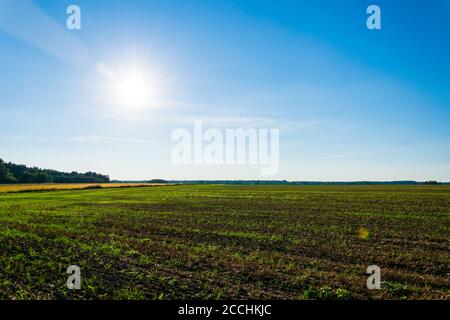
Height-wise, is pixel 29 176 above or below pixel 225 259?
above

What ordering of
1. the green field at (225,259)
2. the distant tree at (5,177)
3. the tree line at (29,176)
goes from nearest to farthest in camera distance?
the green field at (225,259) → the distant tree at (5,177) → the tree line at (29,176)

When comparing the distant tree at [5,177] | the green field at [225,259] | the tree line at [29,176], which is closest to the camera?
the green field at [225,259]

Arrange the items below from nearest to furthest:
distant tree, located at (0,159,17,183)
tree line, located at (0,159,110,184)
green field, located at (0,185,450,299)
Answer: green field, located at (0,185,450,299)
distant tree, located at (0,159,17,183)
tree line, located at (0,159,110,184)

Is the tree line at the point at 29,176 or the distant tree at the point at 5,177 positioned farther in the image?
the tree line at the point at 29,176

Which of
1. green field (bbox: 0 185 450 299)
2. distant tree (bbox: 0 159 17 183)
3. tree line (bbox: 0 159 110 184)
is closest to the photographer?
green field (bbox: 0 185 450 299)

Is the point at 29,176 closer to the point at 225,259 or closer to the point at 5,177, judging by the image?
the point at 5,177

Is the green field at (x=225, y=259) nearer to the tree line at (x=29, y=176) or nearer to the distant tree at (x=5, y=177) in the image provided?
the distant tree at (x=5, y=177)

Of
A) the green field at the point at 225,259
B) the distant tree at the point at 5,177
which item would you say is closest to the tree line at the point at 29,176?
the distant tree at the point at 5,177

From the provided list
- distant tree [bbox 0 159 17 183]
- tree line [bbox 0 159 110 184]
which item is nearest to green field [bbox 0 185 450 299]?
distant tree [bbox 0 159 17 183]

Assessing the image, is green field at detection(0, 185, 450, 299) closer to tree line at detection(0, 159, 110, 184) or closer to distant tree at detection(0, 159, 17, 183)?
distant tree at detection(0, 159, 17, 183)

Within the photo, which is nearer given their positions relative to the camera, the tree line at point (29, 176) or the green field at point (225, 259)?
the green field at point (225, 259)

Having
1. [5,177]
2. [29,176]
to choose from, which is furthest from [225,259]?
[29,176]
